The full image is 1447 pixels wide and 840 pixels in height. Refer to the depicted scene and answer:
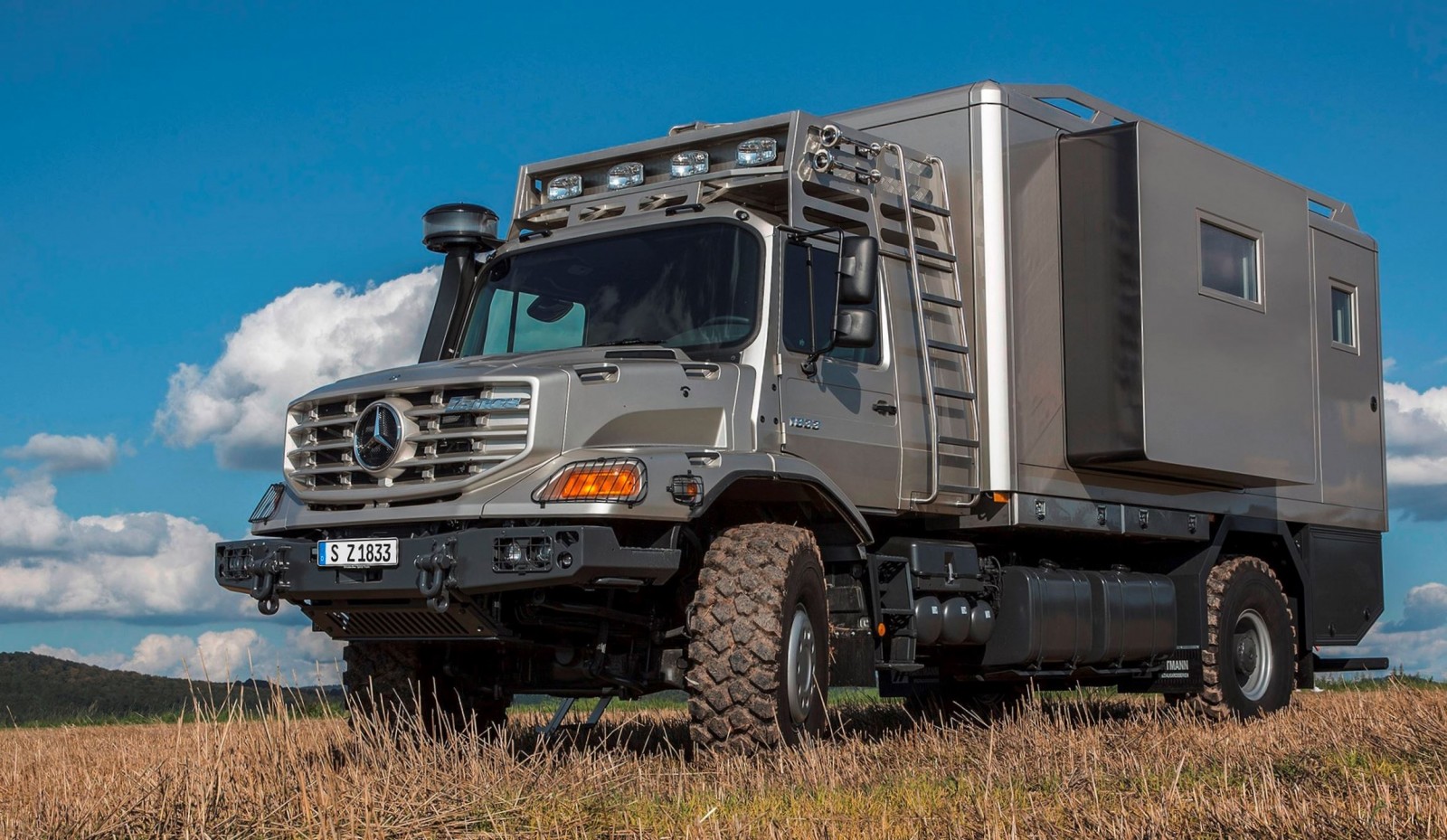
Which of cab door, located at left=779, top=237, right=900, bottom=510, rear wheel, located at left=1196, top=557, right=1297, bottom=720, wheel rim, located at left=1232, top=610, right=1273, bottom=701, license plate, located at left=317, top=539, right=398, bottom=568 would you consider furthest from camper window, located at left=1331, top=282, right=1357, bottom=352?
license plate, located at left=317, top=539, right=398, bottom=568

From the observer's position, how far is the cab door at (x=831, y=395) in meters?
8.70

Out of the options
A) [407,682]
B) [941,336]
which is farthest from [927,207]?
[407,682]

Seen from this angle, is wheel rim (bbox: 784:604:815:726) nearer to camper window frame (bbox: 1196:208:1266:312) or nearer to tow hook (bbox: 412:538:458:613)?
tow hook (bbox: 412:538:458:613)

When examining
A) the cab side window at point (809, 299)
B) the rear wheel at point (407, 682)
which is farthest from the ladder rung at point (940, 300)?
the rear wheel at point (407, 682)

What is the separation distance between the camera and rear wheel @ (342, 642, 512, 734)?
937cm

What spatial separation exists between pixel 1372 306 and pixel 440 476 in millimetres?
9698

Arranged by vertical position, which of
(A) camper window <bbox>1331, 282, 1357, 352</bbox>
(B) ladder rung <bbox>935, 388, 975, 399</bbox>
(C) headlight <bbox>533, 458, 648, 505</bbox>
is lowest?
(C) headlight <bbox>533, 458, 648, 505</bbox>

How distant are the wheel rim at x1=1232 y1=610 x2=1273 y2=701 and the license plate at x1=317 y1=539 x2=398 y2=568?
7527 millimetres

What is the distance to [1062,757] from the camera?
7484mm

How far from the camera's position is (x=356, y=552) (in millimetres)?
7824

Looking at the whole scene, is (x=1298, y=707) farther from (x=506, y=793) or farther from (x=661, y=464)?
(x=506, y=793)

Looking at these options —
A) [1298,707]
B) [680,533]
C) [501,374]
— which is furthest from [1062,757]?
[1298,707]

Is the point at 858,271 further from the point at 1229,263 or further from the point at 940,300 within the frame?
the point at 1229,263

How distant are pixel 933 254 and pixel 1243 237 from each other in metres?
3.37
